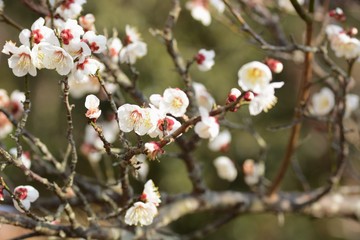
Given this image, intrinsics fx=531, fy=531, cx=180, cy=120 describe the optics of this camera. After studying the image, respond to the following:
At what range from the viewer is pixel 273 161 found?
456cm

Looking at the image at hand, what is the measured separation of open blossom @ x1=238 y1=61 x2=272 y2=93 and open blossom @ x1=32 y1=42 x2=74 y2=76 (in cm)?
33

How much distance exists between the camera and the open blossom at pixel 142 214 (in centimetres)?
115

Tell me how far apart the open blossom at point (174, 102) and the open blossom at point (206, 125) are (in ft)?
0.14

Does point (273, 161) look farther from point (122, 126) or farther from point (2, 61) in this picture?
point (122, 126)

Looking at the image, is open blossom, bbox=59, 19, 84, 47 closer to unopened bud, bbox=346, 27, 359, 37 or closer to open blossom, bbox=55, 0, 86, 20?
open blossom, bbox=55, 0, 86, 20

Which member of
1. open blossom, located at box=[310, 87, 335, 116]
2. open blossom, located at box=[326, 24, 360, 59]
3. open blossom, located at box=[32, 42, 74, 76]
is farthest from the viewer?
open blossom, located at box=[310, 87, 335, 116]

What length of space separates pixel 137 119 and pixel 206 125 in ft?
0.48

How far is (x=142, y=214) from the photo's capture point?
3.79ft

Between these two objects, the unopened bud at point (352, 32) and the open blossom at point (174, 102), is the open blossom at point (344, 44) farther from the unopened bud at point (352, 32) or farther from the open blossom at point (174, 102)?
the open blossom at point (174, 102)

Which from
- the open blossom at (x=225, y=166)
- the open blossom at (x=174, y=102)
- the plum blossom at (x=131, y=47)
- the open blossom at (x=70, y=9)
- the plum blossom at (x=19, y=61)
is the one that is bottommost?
the open blossom at (x=174, y=102)

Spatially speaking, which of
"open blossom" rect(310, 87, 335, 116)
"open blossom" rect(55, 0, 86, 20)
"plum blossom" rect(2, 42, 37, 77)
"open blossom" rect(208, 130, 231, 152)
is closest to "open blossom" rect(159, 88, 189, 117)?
"plum blossom" rect(2, 42, 37, 77)

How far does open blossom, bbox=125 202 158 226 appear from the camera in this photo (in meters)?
1.15

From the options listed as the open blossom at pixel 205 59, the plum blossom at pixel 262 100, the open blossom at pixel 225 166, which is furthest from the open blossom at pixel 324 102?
the plum blossom at pixel 262 100

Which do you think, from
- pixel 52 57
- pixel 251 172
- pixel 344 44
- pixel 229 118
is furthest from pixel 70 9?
pixel 229 118
